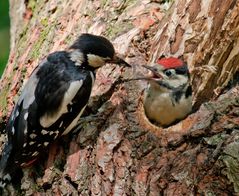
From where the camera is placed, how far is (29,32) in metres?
4.23

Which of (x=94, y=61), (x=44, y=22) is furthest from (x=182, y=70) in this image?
(x=44, y=22)

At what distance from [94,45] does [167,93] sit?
0.51m

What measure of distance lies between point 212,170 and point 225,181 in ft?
0.26

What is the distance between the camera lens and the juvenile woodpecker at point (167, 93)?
3.47 m

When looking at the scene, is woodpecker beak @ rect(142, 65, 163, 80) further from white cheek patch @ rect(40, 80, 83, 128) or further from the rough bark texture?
white cheek patch @ rect(40, 80, 83, 128)

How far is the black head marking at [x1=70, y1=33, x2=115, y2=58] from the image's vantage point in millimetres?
3586

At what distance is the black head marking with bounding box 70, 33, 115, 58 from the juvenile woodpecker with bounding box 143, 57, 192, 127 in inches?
11.4

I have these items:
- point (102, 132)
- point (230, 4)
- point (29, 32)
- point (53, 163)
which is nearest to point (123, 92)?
point (102, 132)

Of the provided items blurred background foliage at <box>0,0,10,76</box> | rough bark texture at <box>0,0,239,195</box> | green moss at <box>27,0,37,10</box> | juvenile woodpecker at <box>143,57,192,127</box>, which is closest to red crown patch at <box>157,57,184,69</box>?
juvenile woodpecker at <box>143,57,192,127</box>

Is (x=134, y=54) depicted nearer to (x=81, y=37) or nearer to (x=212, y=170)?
(x=81, y=37)

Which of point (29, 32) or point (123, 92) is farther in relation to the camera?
point (29, 32)

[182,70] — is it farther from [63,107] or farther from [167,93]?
[63,107]

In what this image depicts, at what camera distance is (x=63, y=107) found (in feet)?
11.3

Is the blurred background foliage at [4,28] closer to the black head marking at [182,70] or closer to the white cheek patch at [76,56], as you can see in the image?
the white cheek patch at [76,56]
